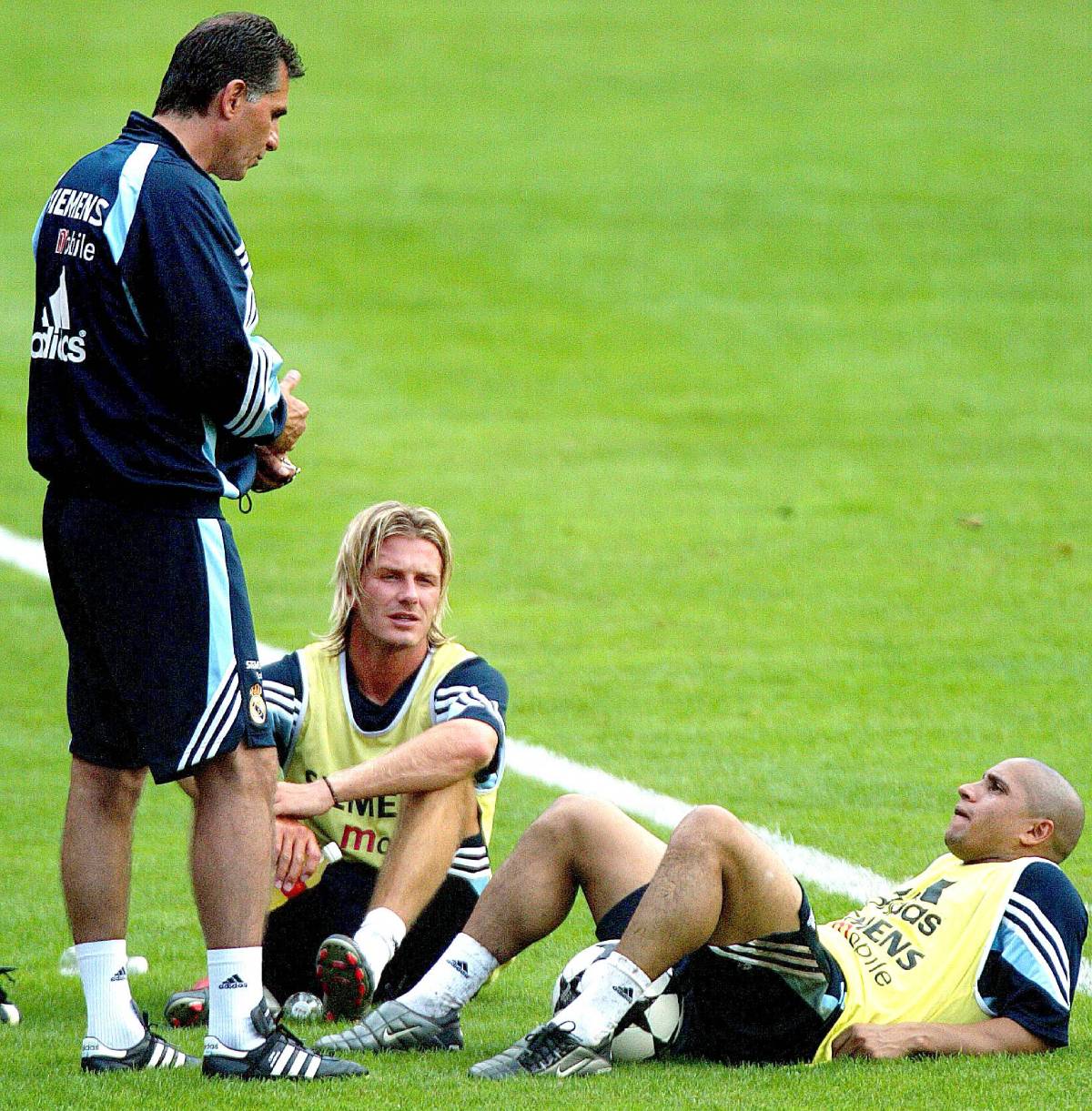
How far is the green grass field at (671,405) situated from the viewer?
7.39 metres

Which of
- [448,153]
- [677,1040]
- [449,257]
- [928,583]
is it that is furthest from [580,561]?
[448,153]

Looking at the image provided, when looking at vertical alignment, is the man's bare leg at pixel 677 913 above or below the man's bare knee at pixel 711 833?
below

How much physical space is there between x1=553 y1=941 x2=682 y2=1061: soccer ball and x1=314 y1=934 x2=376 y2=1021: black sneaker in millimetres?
522

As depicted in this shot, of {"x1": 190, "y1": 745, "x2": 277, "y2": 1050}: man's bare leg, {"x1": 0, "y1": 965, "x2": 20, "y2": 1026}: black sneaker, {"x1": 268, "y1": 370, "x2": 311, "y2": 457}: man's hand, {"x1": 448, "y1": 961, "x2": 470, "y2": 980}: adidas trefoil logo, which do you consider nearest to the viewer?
{"x1": 190, "y1": 745, "x2": 277, "y2": 1050}: man's bare leg

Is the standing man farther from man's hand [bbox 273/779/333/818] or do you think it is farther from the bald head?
the bald head

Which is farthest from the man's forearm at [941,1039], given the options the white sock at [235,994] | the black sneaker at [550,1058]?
the white sock at [235,994]

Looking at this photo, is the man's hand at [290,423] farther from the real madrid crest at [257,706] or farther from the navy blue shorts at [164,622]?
the real madrid crest at [257,706]

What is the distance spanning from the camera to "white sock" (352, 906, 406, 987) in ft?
17.3

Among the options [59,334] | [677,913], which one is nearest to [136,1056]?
[677,913]

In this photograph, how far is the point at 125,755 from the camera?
4.64 metres

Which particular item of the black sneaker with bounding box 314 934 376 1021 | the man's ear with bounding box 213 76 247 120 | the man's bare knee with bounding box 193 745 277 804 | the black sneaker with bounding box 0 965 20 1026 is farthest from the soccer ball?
the man's ear with bounding box 213 76 247 120

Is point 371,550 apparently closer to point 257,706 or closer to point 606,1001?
point 257,706

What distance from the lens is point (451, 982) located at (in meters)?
5.01

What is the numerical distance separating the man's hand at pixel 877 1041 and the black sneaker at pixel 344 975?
46.3 inches
